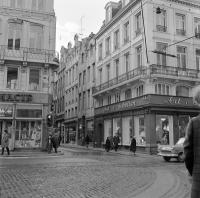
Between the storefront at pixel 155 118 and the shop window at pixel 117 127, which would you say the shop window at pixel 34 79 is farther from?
the shop window at pixel 117 127

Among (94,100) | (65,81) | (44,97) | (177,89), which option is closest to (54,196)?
(44,97)

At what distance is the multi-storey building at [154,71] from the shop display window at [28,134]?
1009 centimetres

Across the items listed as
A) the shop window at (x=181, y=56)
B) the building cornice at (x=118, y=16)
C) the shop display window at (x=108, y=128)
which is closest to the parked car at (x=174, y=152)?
the shop window at (x=181, y=56)

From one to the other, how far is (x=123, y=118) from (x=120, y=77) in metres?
4.67

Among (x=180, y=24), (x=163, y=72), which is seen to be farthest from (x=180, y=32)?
(x=163, y=72)

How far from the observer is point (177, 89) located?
30.2 m

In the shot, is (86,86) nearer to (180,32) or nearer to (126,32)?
(126,32)

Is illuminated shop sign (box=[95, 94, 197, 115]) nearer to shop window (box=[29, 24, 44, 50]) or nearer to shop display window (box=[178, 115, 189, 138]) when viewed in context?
shop display window (box=[178, 115, 189, 138])

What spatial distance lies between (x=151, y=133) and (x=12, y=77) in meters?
13.6

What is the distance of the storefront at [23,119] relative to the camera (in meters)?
25.0

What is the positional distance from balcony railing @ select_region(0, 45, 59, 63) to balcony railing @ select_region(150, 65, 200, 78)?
9.28 m

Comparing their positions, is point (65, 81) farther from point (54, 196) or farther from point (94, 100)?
point (54, 196)

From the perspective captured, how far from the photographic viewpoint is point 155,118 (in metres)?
28.3

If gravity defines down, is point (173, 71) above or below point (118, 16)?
below
